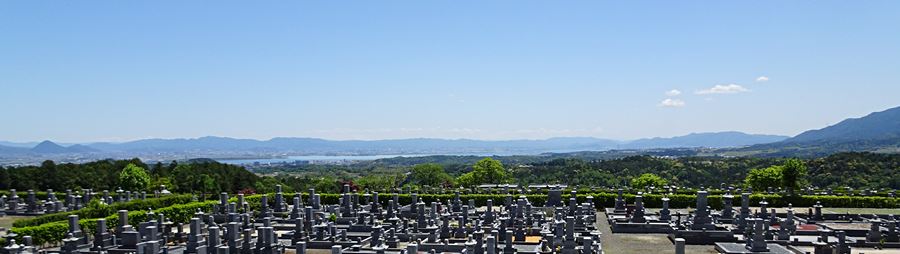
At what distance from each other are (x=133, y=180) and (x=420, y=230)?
2802 centimetres

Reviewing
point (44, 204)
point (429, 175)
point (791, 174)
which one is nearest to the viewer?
point (44, 204)

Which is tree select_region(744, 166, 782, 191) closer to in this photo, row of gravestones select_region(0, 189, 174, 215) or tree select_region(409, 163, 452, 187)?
tree select_region(409, 163, 452, 187)

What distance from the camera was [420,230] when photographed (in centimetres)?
3027

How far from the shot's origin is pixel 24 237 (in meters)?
25.6

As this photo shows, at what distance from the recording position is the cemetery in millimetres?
24375

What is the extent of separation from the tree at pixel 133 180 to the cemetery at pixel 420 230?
797 centimetres

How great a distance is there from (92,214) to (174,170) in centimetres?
2546

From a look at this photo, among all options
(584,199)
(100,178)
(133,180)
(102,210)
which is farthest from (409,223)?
(100,178)

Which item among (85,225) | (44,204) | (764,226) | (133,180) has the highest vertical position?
(133,180)

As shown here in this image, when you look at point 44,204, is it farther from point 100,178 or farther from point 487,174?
point 487,174

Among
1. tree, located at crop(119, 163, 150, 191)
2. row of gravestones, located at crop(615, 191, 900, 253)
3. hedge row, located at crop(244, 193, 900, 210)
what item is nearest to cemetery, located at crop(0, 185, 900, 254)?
row of gravestones, located at crop(615, 191, 900, 253)

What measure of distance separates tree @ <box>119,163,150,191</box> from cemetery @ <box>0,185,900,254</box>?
797 cm

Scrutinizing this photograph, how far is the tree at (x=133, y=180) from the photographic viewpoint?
48531mm

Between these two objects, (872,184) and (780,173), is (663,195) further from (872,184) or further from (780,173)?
(872,184)
